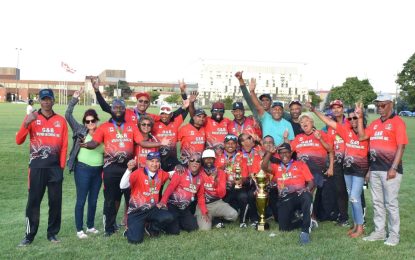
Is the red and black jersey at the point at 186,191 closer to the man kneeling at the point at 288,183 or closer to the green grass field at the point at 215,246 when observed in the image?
the green grass field at the point at 215,246

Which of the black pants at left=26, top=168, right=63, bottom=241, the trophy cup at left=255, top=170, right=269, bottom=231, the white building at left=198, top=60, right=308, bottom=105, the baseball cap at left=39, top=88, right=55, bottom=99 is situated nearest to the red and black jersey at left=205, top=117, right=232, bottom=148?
the trophy cup at left=255, top=170, right=269, bottom=231

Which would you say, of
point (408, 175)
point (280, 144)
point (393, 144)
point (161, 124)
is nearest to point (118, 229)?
point (161, 124)

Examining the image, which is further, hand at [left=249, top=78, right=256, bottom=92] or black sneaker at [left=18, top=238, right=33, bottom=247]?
hand at [left=249, top=78, right=256, bottom=92]

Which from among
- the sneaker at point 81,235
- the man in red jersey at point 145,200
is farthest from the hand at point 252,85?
the sneaker at point 81,235

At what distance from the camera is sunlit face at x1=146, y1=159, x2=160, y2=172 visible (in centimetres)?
672

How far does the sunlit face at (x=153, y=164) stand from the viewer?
6718 millimetres

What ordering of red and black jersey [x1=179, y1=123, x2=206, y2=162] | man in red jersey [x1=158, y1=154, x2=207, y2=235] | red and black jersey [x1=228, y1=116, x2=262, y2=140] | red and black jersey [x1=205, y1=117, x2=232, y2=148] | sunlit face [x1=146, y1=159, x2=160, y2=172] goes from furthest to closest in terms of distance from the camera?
red and black jersey [x1=228, y1=116, x2=262, y2=140]
red and black jersey [x1=205, y1=117, x2=232, y2=148]
red and black jersey [x1=179, y1=123, x2=206, y2=162]
man in red jersey [x1=158, y1=154, x2=207, y2=235]
sunlit face [x1=146, y1=159, x2=160, y2=172]

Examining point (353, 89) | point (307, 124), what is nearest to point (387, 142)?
point (307, 124)

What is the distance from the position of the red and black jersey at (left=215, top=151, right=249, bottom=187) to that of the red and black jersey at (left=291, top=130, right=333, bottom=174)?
2.83ft

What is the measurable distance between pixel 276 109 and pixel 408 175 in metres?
8.03

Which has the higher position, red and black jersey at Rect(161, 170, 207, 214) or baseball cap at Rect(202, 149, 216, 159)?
baseball cap at Rect(202, 149, 216, 159)

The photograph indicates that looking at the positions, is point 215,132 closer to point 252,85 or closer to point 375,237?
point 252,85

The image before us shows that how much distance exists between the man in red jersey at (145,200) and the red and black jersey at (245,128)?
1.66 metres

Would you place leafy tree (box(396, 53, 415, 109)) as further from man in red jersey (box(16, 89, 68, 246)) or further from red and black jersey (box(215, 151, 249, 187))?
man in red jersey (box(16, 89, 68, 246))
